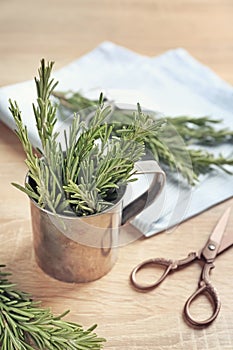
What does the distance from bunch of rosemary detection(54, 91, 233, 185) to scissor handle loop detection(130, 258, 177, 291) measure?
0.51 ft

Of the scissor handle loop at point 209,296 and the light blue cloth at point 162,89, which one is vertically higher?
the light blue cloth at point 162,89

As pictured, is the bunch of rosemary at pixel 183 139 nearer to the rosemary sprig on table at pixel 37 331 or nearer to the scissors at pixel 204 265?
the scissors at pixel 204 265

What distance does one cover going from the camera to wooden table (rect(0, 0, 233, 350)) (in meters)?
0.79

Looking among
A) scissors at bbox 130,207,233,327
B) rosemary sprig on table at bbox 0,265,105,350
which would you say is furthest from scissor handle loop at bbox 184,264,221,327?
rosemary sprig on table at bbox 0,265,105,350

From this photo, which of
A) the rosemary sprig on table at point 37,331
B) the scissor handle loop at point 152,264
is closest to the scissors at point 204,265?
the scissor handle loop at point 152,264

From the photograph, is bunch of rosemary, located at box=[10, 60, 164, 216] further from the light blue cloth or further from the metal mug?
the light blue cloth

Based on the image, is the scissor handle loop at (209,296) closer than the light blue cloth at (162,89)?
Yes

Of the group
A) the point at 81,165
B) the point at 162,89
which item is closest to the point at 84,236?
the point at 81,165

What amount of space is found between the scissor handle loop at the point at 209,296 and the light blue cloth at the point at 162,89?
0.44ft

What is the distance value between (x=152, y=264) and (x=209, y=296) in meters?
0.08

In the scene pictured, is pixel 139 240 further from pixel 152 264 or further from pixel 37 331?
pixel 37 331

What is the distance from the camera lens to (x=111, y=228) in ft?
2.67

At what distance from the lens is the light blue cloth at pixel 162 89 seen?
97 centimetres

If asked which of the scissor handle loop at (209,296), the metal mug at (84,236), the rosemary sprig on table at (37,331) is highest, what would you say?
the metal mug at (84,236)
